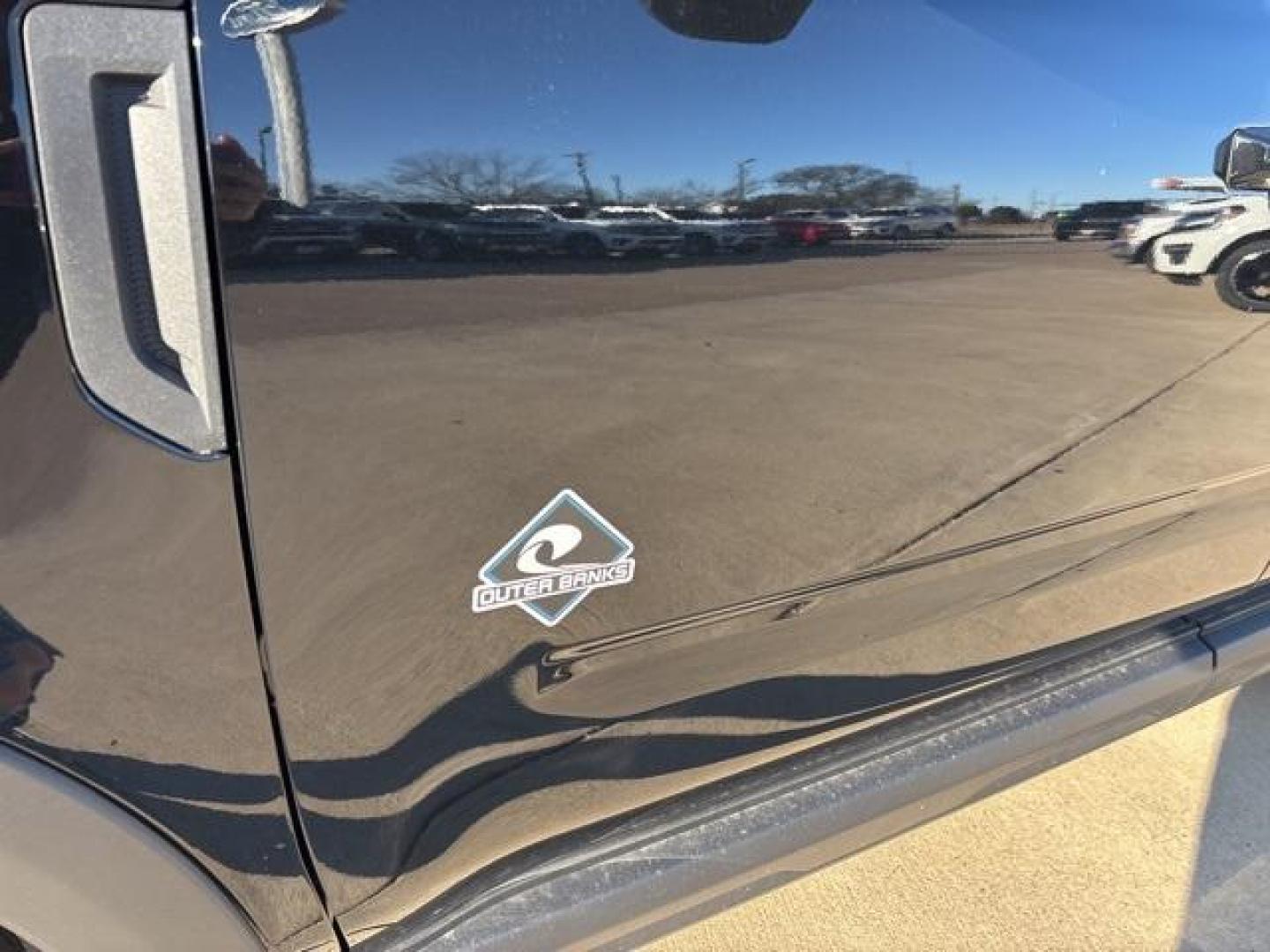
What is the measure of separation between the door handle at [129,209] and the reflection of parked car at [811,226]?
→ 0.69 metres

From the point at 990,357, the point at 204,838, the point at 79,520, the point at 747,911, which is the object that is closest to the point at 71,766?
the point at 204,838

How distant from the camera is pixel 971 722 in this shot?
1731 mm

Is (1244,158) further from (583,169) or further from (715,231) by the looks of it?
(583,169)

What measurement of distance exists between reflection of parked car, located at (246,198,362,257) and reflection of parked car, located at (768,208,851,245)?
54 centimetres

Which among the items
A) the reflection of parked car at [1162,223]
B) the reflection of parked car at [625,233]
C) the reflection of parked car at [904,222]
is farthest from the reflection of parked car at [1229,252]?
the reflection of parked car at [625,233]

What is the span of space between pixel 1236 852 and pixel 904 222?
6.30 ft

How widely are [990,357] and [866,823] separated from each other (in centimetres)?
74

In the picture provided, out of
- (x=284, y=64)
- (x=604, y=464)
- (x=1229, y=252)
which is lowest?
(x=604, y=464)

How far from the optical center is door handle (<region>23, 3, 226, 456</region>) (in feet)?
2.88

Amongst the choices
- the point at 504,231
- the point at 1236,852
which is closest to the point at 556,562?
the point at 504,231

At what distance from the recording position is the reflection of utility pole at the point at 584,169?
1.13 m

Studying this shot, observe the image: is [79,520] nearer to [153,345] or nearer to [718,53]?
[153,345]

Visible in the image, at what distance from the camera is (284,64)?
96cm

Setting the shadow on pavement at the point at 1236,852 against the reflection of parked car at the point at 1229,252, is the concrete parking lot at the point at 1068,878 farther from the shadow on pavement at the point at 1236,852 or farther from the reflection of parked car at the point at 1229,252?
the reflection of parked car at the point at 1229,252
